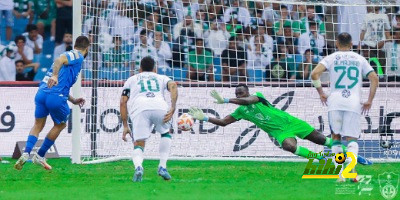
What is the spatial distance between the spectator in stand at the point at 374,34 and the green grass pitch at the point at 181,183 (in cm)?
323

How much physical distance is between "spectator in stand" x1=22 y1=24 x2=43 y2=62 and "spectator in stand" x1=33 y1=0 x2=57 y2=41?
0.41ft

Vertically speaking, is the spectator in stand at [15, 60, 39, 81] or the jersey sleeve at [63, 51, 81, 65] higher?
the spectator in stand at [15, 60, 39, 81]

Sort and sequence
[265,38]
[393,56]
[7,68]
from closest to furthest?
[393,56] → [265,38] → [7,68]

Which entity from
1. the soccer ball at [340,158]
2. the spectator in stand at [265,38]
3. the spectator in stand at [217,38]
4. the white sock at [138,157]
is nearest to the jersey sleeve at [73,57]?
the white sock at [138,157]

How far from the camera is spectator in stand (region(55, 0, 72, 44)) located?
23.9m

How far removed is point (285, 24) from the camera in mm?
21656

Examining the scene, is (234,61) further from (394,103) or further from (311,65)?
(394,103)

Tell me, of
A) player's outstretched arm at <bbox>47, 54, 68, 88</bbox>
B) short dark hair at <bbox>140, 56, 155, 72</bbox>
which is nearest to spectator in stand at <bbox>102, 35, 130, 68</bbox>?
player's outstretched arm at <bbox>47, 54, 68, 88</bbox>

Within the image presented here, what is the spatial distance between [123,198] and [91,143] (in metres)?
8.40

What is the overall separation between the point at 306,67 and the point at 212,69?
2.03m

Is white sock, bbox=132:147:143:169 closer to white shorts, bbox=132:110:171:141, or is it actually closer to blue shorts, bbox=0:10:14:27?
white shorts, bbox=132:110:171:141

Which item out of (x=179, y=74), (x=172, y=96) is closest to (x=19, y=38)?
(x=179, y=74)

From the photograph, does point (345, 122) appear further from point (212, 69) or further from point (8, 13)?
point (8, 13)

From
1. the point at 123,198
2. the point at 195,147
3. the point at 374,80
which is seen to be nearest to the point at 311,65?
the point at 195,147
